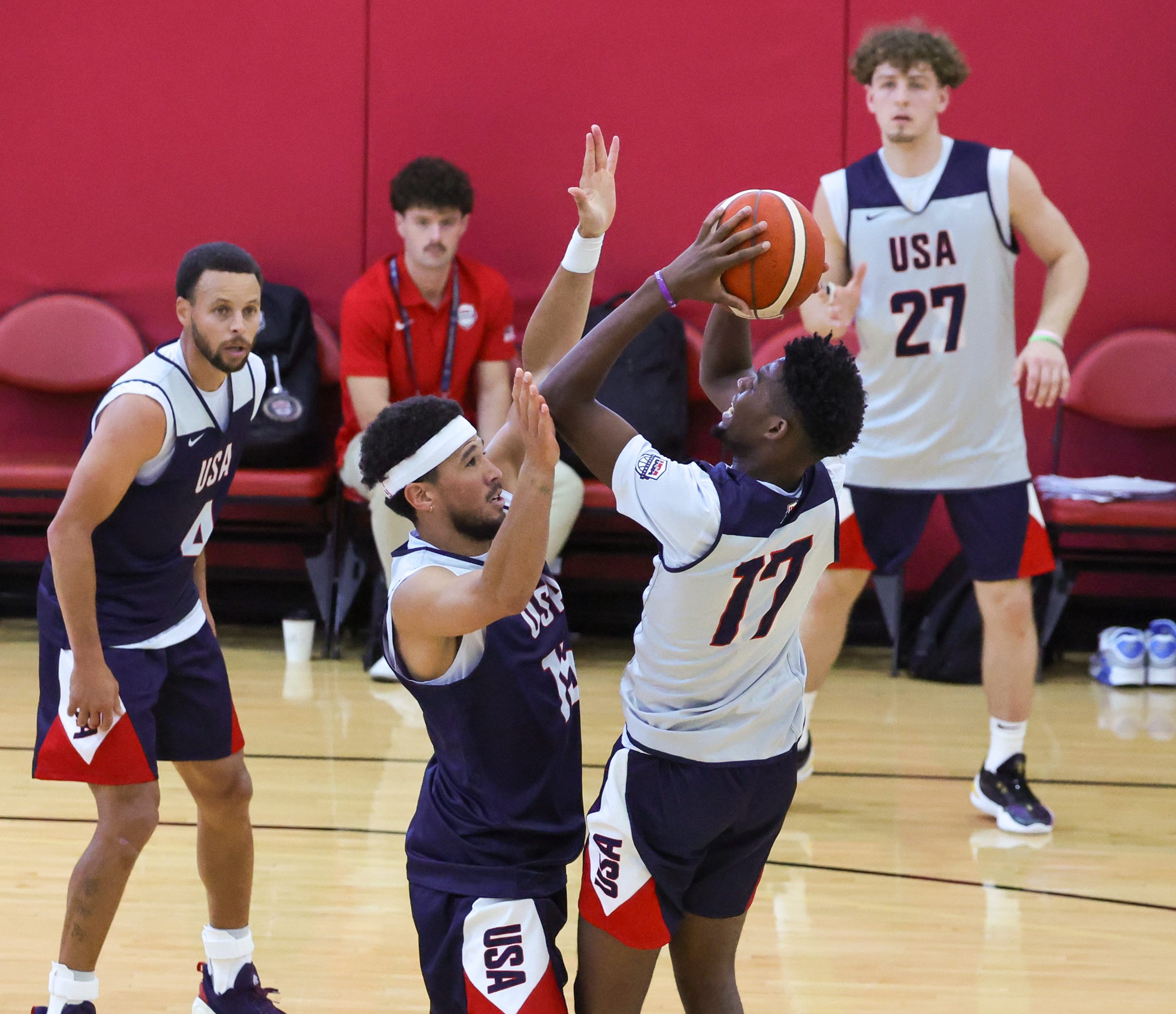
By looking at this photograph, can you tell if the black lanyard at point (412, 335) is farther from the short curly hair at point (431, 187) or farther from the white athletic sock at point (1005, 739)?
the white athletic sock at point (1005, 739)

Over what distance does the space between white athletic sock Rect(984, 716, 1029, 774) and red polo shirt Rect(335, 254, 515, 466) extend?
2782mm

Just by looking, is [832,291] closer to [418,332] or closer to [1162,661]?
[418,332]

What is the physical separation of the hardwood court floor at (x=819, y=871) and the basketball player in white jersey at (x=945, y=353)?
28 cm

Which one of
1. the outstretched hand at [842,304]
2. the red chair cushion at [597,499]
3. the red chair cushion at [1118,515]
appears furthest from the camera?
the red chair cushion at [597,499]

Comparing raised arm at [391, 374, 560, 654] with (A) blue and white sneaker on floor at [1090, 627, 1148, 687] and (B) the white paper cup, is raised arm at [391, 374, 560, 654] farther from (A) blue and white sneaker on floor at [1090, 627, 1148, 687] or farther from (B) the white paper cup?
(A) blue and white sneaker on floor at [1090, 627, 1148, 687]

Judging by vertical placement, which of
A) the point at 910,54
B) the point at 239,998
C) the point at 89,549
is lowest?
the point at 239,998

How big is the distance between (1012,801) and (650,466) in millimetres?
2473

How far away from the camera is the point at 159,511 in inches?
112

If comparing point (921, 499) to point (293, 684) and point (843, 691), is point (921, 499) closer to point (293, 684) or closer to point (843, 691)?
point (843, 691)

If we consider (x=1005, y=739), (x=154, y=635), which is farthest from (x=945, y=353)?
(x=154, y=635)

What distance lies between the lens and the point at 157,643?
2879mm

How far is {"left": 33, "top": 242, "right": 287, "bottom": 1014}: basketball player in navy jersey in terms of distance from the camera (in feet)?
8.76

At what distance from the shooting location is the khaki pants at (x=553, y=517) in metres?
5.62

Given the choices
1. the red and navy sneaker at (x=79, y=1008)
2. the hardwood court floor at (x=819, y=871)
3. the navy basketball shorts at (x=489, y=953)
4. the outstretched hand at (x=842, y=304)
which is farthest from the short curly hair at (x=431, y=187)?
the navy basketball shorts at (x=489, y=953)
